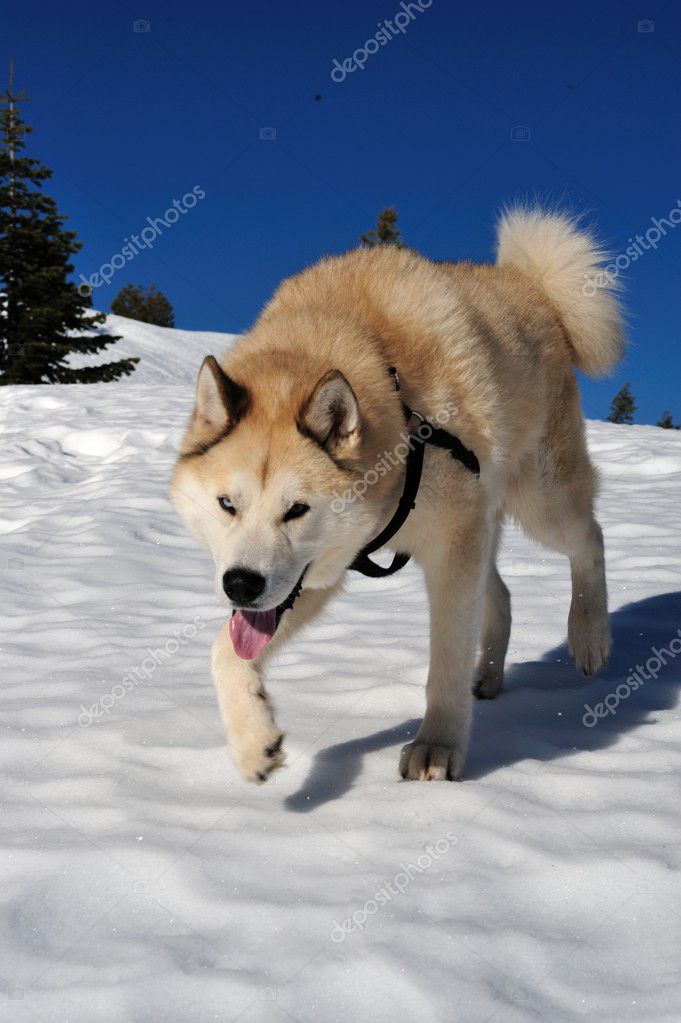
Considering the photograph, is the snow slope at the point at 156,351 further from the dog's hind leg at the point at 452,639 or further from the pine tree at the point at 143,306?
the dog's hind leg at the point at 452,639

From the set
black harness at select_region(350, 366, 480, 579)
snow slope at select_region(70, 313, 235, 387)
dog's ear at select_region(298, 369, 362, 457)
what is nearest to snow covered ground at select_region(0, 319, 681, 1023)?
black harness at select_region(350, 366, 480, 579)

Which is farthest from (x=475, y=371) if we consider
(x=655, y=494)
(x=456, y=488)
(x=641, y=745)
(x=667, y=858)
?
(x=655, y=494)

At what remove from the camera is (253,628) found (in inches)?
106

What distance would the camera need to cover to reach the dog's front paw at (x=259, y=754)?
8.30 ft

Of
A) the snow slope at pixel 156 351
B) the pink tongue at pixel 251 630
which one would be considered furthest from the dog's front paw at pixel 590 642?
the snow slope at pixel 156 351

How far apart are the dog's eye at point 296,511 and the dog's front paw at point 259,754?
1.97 ft

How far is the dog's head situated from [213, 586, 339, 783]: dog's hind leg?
0.33 ft

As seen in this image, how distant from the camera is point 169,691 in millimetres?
3578

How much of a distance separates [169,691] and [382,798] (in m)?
1.23

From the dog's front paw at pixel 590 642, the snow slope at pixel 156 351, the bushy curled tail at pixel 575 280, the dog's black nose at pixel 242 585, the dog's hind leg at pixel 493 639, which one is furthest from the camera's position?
the snow slope at pixel 156 351

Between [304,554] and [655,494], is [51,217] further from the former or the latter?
[304,554]

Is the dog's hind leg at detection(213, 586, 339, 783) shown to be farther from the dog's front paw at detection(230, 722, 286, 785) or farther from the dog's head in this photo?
the dog's head

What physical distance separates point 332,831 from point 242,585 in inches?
27.9

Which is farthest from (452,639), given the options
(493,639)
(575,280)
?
(575,280)
